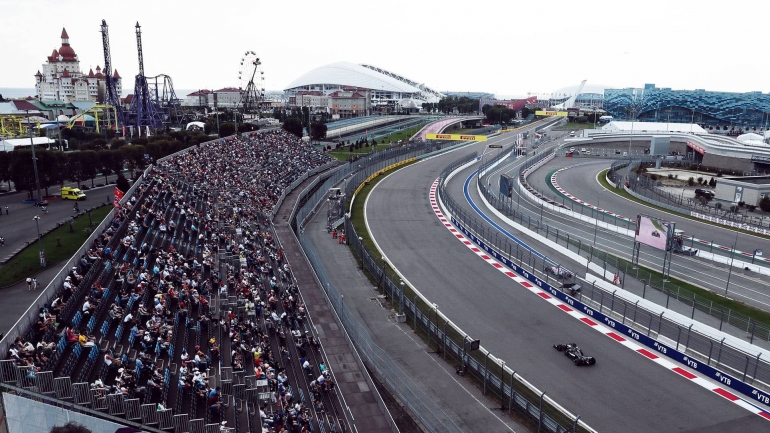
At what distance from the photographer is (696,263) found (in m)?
29.0

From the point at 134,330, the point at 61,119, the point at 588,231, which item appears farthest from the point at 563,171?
the point at 61,119

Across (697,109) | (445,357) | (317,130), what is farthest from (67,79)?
(697,109)

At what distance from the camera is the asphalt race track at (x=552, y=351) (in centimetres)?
1537

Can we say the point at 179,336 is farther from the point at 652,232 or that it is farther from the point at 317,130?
the point at 317,130

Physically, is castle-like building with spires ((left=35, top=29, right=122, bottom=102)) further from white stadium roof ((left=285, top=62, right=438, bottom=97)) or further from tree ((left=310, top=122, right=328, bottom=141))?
tree ((left=310, top=122, right=328, bottom=141))

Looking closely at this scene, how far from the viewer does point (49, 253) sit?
1098 inches

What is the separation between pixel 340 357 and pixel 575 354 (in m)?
8.10

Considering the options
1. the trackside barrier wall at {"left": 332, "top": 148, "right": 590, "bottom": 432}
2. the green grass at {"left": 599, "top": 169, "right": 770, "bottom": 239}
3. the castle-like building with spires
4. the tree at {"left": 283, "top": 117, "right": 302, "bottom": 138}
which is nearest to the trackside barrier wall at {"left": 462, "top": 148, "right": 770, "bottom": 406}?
the trackside barrier wall at {"left": 332, "top": 148, "right": 590, "bottom": 432}

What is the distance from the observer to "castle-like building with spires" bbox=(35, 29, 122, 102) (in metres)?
152

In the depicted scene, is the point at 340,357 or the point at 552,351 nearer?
the point at 340,357

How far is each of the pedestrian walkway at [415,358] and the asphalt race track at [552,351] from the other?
7.06 feet

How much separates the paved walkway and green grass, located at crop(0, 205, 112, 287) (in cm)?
1159

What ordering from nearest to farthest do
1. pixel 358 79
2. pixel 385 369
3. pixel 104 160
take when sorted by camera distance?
pixel 385 369
pixel 104 160
pixel 358 79

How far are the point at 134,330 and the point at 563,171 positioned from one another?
5953 centimetres
